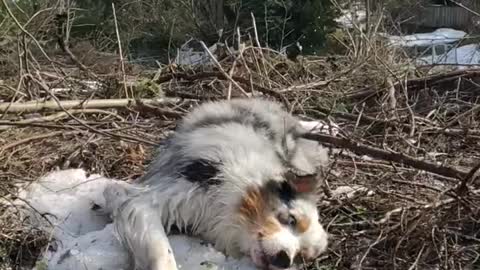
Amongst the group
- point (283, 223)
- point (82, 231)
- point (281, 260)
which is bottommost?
point (82, 231)

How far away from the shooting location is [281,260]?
139 inches

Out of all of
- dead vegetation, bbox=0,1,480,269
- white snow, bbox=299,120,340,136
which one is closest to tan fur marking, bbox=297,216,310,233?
dead vegetation, bbox=0,1,480,269

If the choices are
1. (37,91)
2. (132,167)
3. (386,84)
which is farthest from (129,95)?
(386,84)

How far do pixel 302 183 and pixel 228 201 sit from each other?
0.40m

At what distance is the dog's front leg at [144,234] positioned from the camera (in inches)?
143

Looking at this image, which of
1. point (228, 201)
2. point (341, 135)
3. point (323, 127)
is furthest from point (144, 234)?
point (323, 127)

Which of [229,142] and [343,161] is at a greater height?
[229,142]

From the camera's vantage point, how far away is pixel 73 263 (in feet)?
12.6

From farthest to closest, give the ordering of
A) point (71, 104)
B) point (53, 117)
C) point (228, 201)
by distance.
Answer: point (71, 104) → point (53, 117) → point (228, 201)

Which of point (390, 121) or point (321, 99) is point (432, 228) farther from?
point (321, 99)

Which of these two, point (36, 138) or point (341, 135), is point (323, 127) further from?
point (36, 138)

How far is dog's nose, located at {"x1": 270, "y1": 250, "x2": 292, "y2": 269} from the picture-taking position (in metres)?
3.53

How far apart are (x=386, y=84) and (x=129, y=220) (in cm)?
348

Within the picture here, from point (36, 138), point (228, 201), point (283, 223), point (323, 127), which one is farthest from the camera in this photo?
point (36, 138)
